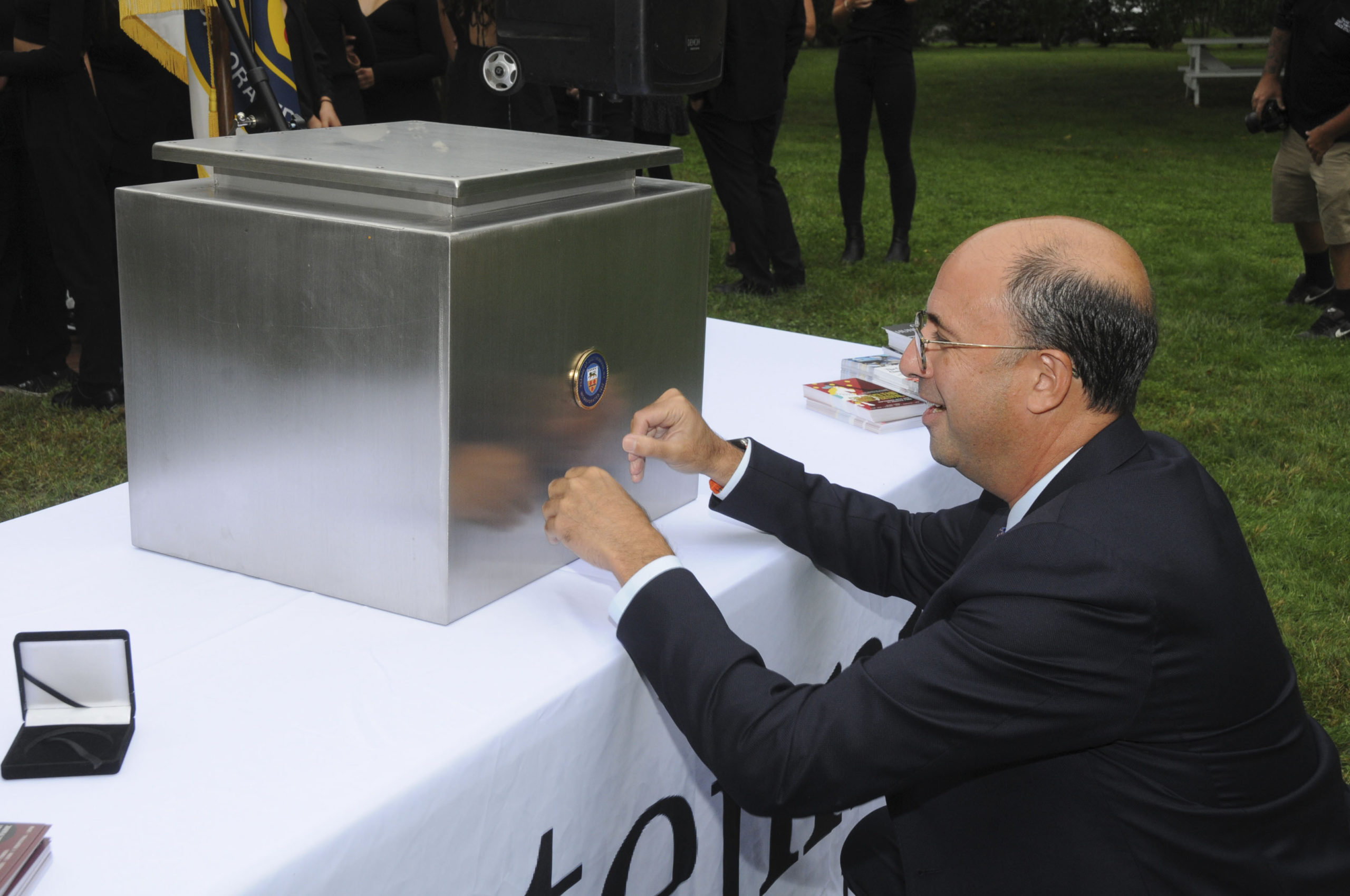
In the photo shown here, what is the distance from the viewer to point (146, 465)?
1.36 meters

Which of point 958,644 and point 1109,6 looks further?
point 1109,6

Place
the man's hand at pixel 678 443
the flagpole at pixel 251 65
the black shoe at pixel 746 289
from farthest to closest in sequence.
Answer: the black shoe at pixel 746 289 → the flagpole at pixel 251 65 → the man's hand at pixel 678 443

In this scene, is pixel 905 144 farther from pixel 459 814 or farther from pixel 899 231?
pixel 459 814

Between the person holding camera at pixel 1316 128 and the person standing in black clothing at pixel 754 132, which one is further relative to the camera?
the person standing in black clothing at pixel 754 132

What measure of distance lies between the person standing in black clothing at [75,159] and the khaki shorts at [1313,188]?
194 inches

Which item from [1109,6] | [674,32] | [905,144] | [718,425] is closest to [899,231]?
[905,144]

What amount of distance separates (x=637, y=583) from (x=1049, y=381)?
484 mm

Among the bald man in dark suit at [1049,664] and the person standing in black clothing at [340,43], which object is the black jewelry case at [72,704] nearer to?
the bald man in dark suit at [1049,664]

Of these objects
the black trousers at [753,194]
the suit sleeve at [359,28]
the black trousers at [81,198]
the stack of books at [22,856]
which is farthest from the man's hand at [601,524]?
the black trousers at [753,194]

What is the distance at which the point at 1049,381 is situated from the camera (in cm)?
120

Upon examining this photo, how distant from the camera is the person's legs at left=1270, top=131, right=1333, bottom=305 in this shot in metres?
5.36

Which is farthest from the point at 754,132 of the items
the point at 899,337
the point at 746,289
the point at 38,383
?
the point at 899,337

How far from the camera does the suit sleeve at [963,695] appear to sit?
103 cm

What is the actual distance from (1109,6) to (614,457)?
2691 centimetres
